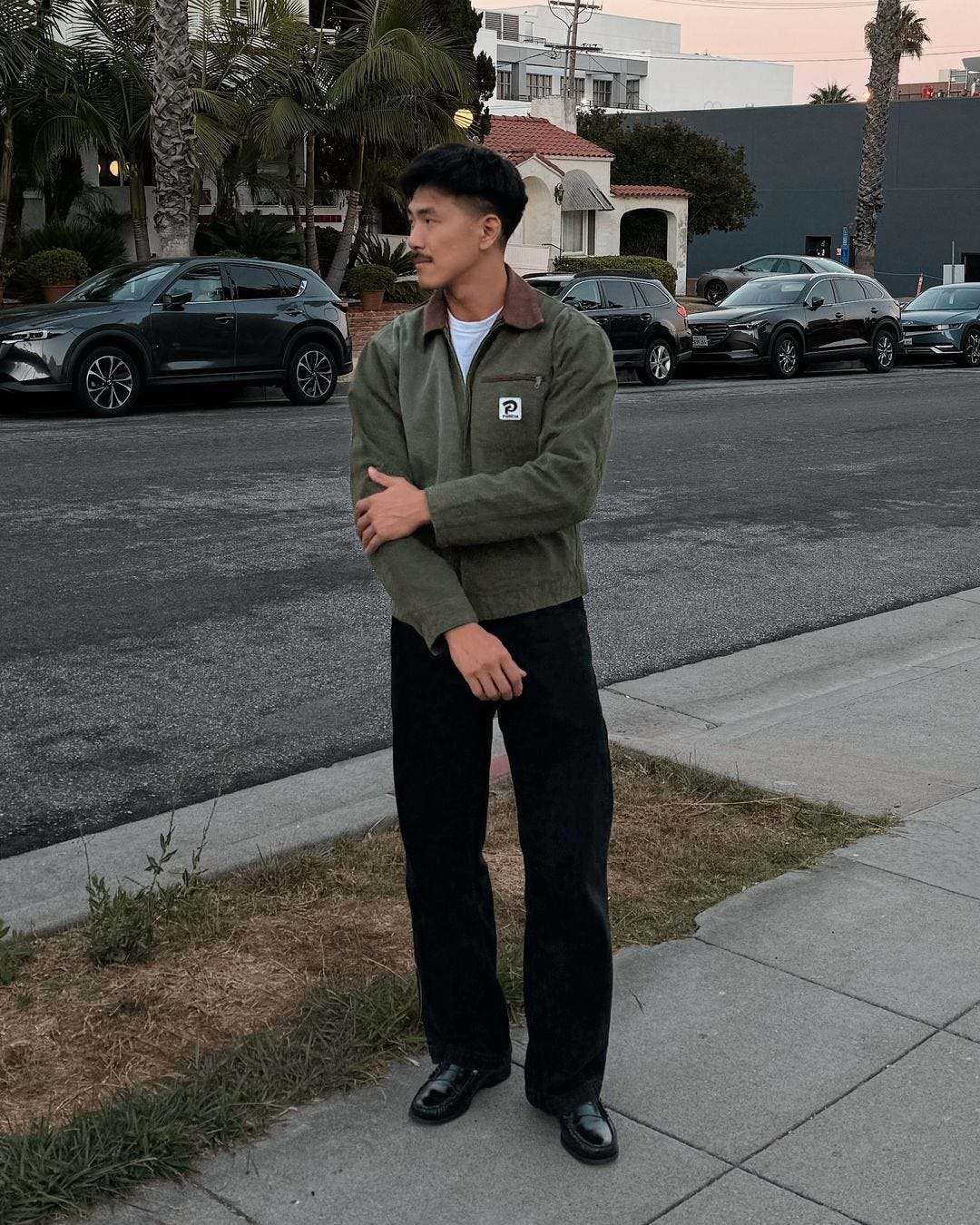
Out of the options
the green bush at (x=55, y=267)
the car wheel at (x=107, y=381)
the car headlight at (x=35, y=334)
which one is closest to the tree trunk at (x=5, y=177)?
the green bush at (x=55, y=267)

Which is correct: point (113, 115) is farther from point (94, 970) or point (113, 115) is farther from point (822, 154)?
point (822, 154)

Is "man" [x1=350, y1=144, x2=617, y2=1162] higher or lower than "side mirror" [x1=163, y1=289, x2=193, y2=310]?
lower

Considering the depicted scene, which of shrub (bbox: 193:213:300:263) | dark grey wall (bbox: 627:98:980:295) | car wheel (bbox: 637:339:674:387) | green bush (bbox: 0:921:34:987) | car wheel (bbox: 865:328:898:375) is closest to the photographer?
Answer: green bush (bbox: 0:921:34:987)

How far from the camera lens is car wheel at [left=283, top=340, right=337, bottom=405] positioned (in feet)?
55.9

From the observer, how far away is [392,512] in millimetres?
2740

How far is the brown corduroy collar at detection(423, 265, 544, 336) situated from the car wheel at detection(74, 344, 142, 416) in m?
12.9

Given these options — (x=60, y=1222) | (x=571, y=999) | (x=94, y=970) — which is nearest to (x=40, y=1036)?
(x=94, y=970)

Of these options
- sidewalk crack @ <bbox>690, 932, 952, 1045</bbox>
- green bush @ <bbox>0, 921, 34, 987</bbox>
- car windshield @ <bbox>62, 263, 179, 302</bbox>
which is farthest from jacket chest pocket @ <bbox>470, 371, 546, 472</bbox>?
car windshield @ <bbox>62, 263, 179, 302</bbox>

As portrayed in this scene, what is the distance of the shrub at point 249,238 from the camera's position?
25641 millimetres

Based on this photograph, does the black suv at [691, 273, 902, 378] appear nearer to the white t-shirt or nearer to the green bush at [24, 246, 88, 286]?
the green bush at [24, 246, 88, 286]

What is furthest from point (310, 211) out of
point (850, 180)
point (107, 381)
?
point (850, 180)

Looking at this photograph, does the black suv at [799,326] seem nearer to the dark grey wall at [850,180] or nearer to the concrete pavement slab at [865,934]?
the concrete pavement slab at [865,934]

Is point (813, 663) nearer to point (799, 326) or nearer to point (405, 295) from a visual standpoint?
point (799, 326)

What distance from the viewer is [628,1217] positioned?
2.66m
